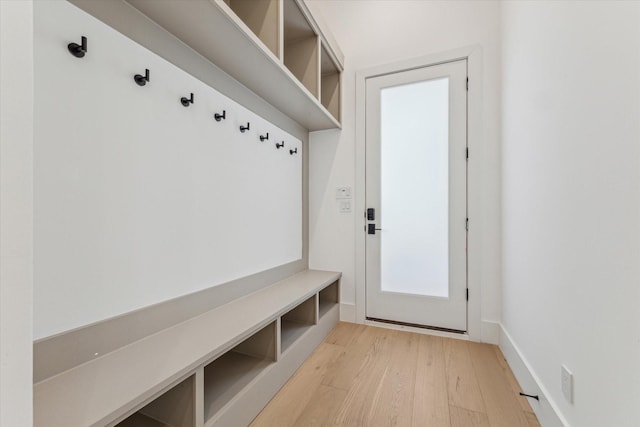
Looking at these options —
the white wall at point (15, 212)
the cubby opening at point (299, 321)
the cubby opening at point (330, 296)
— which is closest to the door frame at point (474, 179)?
the cubby opening at point (330, 296)

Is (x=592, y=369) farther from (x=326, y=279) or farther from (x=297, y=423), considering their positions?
(x=326, y=279)

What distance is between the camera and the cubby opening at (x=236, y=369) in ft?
4.06

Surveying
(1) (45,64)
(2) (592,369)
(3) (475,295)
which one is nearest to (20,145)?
(1) (45,64)

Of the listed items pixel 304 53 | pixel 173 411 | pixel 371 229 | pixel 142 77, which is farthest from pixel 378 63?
pixel 173 411

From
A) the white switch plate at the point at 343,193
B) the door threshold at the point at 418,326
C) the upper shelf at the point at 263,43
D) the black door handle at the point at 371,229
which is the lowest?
the door threshold at the point at 418,326

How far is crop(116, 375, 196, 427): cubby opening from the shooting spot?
1030 millimetres

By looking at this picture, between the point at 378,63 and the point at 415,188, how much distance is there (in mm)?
1190

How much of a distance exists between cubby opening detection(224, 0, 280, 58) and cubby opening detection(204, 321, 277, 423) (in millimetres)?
1564

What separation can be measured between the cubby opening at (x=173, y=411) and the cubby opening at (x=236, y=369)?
115 millimetres

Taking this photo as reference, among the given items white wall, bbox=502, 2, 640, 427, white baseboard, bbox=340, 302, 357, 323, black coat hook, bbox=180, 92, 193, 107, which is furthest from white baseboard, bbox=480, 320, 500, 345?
black coat hook, bbox=180, 92, 193, 107

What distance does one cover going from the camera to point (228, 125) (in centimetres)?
170

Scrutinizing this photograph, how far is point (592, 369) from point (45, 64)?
204cm

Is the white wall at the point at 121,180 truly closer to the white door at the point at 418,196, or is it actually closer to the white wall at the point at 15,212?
the white wall at the point at 15,212

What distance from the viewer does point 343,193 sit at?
8.68 feet
